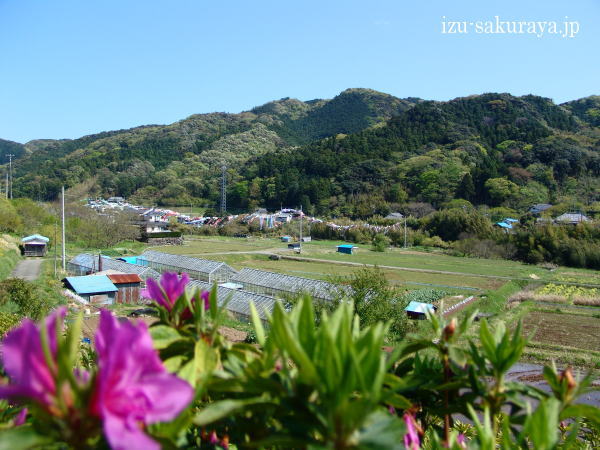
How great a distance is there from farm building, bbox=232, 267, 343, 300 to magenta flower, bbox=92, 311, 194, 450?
13.6 m

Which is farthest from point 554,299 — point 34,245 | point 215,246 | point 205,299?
point 34,245

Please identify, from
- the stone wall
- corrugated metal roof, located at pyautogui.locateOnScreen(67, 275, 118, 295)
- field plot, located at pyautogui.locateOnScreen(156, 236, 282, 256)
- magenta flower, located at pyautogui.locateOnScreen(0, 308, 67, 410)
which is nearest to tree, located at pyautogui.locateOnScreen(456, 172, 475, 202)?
field plot, located at pyautogui.locateOnScreen(156, 236, 282, 256)

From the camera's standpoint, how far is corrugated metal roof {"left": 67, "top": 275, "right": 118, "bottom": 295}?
16.0 meters

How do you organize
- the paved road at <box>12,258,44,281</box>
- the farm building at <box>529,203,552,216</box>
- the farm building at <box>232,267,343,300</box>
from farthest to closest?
the farm building at <box>529,203,552,216</box>, the paved road at <box>12,258,44,281</box>, the farm building at <box>232,267,343,300</box>

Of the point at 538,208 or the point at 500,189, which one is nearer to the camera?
the point at 538,208

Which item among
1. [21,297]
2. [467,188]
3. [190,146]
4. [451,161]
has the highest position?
[190,146]

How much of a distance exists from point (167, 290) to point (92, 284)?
17.1 metres

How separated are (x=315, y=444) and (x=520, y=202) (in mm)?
53360

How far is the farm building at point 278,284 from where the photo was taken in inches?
594

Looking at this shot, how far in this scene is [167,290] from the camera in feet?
3.01

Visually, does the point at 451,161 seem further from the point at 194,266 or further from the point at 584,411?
the point at 584,411

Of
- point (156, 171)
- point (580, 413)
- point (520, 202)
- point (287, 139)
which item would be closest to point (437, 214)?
point (520, 202)

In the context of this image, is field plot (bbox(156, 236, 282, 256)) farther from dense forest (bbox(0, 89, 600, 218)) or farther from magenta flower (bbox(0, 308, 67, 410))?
magenta flower (bbox(0, 308, 67, 410))

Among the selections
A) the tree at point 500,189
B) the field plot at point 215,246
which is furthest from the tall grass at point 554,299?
the tree at point 500,189
